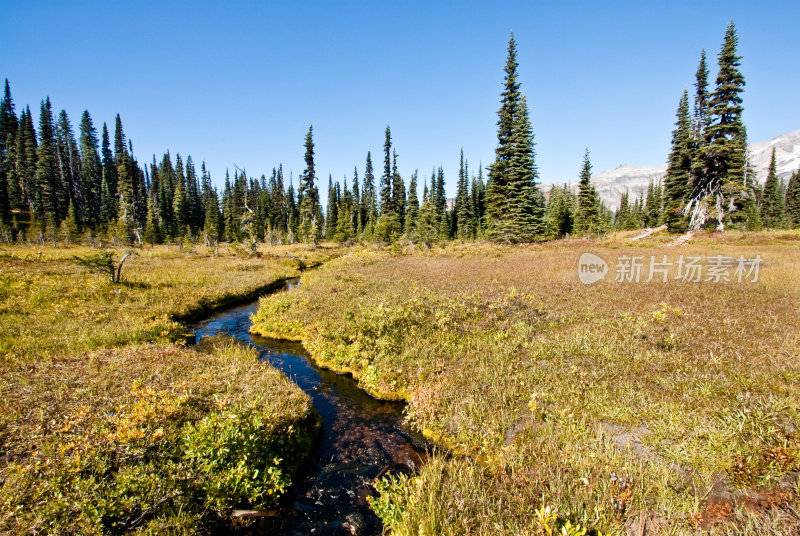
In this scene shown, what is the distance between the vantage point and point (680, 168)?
153ft

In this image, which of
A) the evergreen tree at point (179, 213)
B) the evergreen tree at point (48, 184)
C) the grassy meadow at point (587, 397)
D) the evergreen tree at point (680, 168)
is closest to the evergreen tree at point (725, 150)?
the evergreen tree at point (680, 168)

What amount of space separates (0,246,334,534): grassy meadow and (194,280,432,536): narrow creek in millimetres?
438

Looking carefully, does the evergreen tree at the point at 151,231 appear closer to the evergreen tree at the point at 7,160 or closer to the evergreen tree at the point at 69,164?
the evergreen tree at the point at 69,164

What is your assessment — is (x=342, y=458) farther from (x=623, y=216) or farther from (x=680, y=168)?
(x=623, y=216)

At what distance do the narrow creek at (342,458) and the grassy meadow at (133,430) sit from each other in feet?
1.44

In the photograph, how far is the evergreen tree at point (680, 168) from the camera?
42.9 meters

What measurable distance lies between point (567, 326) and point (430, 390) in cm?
562

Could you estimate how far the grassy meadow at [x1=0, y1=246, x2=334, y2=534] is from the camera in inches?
182

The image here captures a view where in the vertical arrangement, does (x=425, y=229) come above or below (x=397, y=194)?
below

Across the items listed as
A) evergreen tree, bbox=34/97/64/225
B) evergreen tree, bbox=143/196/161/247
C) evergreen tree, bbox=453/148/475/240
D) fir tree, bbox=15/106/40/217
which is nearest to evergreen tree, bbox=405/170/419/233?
evergreen tree, bbox=453/148/475/240

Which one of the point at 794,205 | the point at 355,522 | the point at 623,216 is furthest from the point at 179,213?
the point at 794,205

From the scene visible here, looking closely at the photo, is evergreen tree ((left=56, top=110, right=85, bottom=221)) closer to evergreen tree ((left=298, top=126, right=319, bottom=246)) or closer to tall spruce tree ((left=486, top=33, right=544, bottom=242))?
evergreen tree ((left=298, top=126, right=319, bottom=246))

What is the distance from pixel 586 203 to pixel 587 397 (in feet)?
156

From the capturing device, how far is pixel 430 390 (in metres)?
8.36
